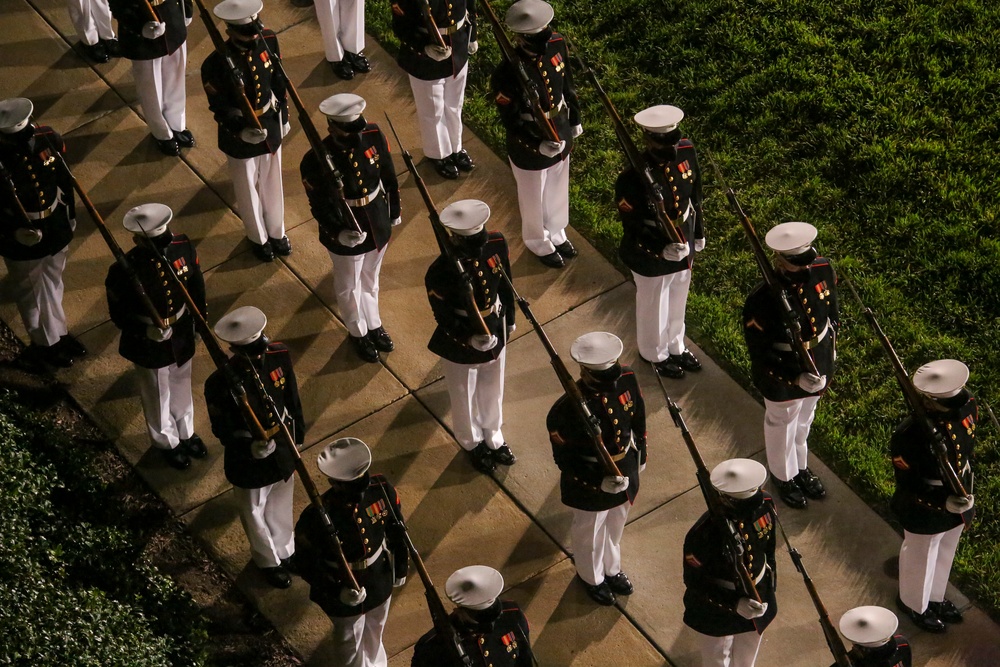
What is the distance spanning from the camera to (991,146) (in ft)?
46.1

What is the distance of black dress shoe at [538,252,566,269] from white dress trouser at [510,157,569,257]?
0.03 metres

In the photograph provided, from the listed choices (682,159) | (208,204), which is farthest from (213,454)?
(682,159)

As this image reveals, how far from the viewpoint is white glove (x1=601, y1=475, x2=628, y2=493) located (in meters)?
10.5

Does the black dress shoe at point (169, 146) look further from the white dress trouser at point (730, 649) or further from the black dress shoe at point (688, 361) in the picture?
the white dress trouser at point (730, 649)

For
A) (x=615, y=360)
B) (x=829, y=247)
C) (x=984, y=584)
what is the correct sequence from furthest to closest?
(x=829, y=247)
(x=984, y=584)
(x=615, y=360)

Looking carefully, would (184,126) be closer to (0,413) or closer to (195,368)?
(195,368)

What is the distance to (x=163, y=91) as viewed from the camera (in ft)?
45.7

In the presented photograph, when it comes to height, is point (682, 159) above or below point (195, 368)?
above

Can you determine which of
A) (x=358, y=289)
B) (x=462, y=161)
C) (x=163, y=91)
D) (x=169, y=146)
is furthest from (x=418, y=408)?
(x=163, y=91)

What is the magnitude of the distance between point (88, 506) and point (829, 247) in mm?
5860

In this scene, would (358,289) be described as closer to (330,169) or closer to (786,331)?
(330,169)

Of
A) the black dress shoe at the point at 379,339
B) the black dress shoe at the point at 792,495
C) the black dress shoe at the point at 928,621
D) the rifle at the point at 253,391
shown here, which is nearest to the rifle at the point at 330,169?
the black dress shoe at the point at 379,339

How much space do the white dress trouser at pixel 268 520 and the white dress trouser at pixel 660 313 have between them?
2.79 meters

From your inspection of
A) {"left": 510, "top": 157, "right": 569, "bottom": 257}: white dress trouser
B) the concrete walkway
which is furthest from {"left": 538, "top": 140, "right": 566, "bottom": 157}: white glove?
the concrete walkway
